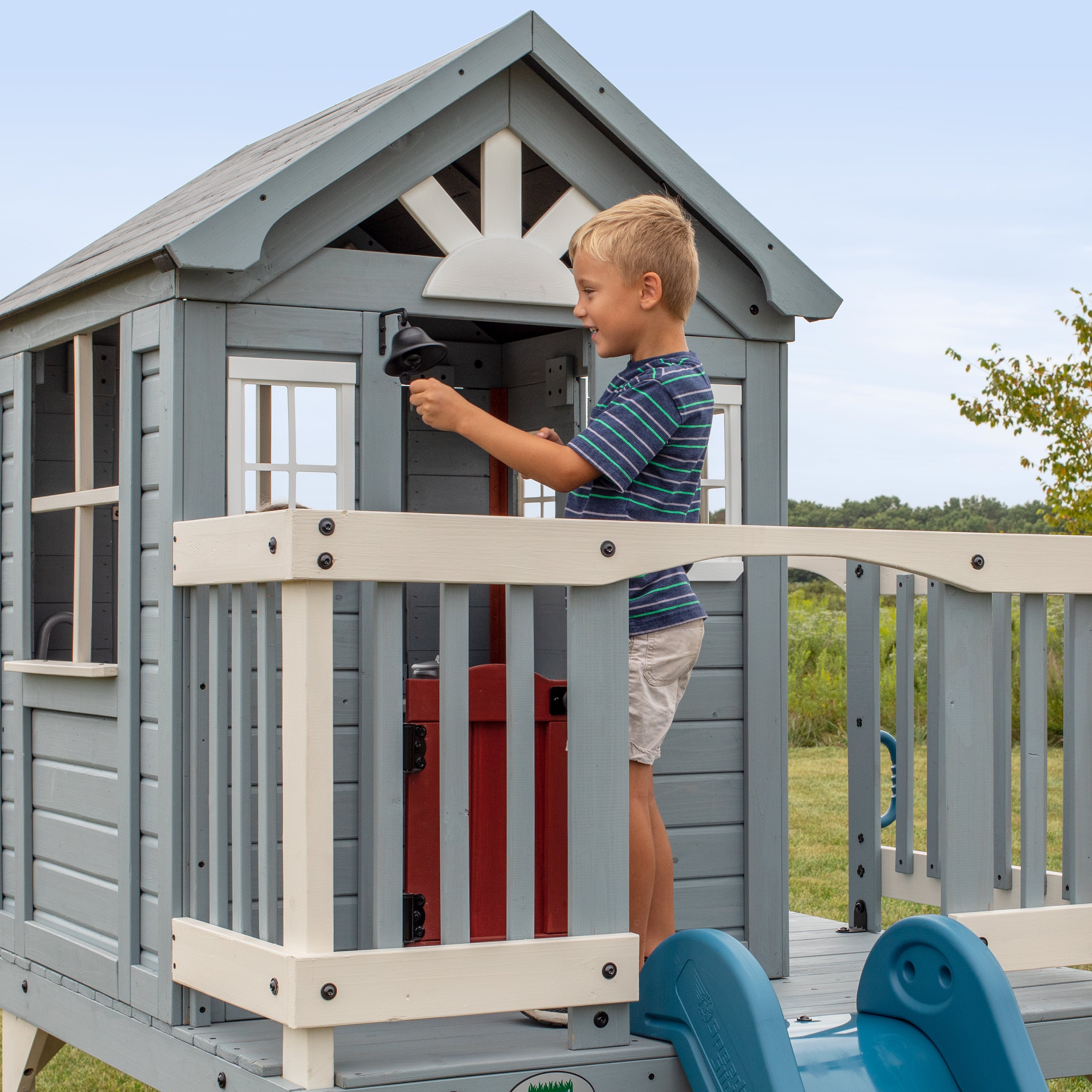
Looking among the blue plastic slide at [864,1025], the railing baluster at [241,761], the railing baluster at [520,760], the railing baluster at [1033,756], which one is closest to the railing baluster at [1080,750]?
the railing baluster at [1033,756]

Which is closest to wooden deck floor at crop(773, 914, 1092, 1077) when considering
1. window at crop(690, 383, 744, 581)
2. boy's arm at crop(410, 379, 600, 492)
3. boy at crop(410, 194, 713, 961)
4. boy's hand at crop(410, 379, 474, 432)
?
boy at crop(410, 194, 713, 961)

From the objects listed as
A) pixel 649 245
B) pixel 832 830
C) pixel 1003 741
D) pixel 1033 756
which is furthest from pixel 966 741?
pixel 832 830

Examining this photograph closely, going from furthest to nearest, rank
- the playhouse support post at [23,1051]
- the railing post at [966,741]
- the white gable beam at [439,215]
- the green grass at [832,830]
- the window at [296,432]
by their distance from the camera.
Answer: the green grass at [832,830] → the playhouse support post at [23,1051] → the white gable beam at [439,215] → the window at [296,432] → the railing post at [966,741]

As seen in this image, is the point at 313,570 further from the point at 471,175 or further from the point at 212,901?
the point at 471,175

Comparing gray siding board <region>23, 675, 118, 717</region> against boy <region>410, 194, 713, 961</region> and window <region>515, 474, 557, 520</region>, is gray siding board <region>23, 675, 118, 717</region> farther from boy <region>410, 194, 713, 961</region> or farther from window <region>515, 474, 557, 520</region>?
window <region>515, 474, 557, 520</region>

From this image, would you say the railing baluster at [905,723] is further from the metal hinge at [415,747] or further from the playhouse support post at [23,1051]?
the playhouse support post at [23,1051]

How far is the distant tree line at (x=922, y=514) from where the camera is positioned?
2884 centimetres

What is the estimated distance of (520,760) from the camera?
Answer: 3057 millimetres

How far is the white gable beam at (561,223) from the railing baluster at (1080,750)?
1.68 m

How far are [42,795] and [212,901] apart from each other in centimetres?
141

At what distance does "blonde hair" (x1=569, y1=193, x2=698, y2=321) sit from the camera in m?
3.40

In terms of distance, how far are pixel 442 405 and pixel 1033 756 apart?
1.75m

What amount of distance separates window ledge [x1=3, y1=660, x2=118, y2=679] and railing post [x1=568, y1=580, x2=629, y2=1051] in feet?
4.70

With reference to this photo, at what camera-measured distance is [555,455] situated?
320 centimetres
